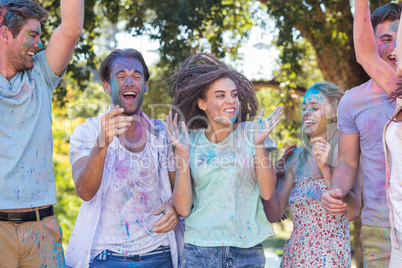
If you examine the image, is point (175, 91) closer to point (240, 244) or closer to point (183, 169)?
point (183, 169)

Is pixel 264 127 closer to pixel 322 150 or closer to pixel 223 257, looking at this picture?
pixel 322 150

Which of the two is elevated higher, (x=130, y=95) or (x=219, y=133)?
(x=130, y=95)

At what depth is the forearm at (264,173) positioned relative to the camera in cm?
302

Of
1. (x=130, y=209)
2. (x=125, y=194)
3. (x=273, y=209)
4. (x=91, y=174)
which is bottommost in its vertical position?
(x=273, y=209)

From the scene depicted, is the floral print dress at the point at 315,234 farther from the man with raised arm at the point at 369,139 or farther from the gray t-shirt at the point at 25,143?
the gray t-shirt at the point at 25,143

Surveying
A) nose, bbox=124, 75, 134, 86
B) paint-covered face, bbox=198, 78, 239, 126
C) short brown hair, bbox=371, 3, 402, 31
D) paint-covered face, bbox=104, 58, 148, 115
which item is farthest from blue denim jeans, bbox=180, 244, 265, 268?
short brown hair, bbox=371, 3, 402, 31

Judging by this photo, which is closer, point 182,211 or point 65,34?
point 65,34

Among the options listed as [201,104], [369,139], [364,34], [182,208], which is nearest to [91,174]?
[182,208]

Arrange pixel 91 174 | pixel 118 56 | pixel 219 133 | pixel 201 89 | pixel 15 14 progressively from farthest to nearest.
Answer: pixel 118 56 → pixel 201 89 → pixel 219 133 → pixel 91 174 → pixel 15 14

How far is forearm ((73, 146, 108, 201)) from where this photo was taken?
294 cm

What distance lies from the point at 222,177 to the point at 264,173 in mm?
281

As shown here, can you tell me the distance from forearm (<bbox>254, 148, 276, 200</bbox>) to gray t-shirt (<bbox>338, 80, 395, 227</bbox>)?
0.55 metres

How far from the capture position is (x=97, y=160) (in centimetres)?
295

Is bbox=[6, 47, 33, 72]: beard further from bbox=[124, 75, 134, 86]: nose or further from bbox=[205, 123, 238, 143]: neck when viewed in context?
bbox=[205, 123, 238, 143]: neck
